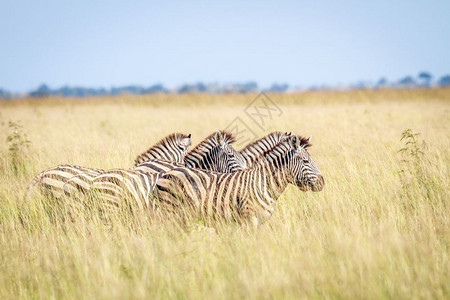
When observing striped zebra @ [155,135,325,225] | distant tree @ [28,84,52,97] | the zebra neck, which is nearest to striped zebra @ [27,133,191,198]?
striped zebra @ [155,135,325,225]

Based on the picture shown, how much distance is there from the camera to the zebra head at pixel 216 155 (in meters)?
6.46

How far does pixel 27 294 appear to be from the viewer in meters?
3.68

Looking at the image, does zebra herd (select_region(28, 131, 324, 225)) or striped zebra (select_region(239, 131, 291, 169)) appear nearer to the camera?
zebra herd (select_region(28, 131, 324, 225))

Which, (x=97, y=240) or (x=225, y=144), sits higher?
(x=225, y=144)

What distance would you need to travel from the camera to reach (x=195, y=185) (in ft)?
16.1

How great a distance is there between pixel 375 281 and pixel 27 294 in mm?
2759

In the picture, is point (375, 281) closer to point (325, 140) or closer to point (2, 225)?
point (2, 225)

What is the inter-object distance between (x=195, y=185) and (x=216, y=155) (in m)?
1.69

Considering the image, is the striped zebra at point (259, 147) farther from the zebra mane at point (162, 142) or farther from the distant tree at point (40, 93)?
the distant tree at point (40, 93)

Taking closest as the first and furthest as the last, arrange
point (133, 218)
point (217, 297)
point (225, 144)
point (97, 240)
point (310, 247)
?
point (217, 297) < point (310, 247) < point (97, 240) < point (133, 218) < point (225, 144)

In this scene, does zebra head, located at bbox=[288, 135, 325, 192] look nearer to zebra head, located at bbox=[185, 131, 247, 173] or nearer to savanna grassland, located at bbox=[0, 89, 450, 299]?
savanna grassland, located at bbox=[0, 89, 450, 299]

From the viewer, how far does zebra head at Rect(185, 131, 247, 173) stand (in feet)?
21.2

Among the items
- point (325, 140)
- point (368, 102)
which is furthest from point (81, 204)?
point (368, 102)

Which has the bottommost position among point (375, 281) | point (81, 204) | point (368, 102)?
point (375, 281)
